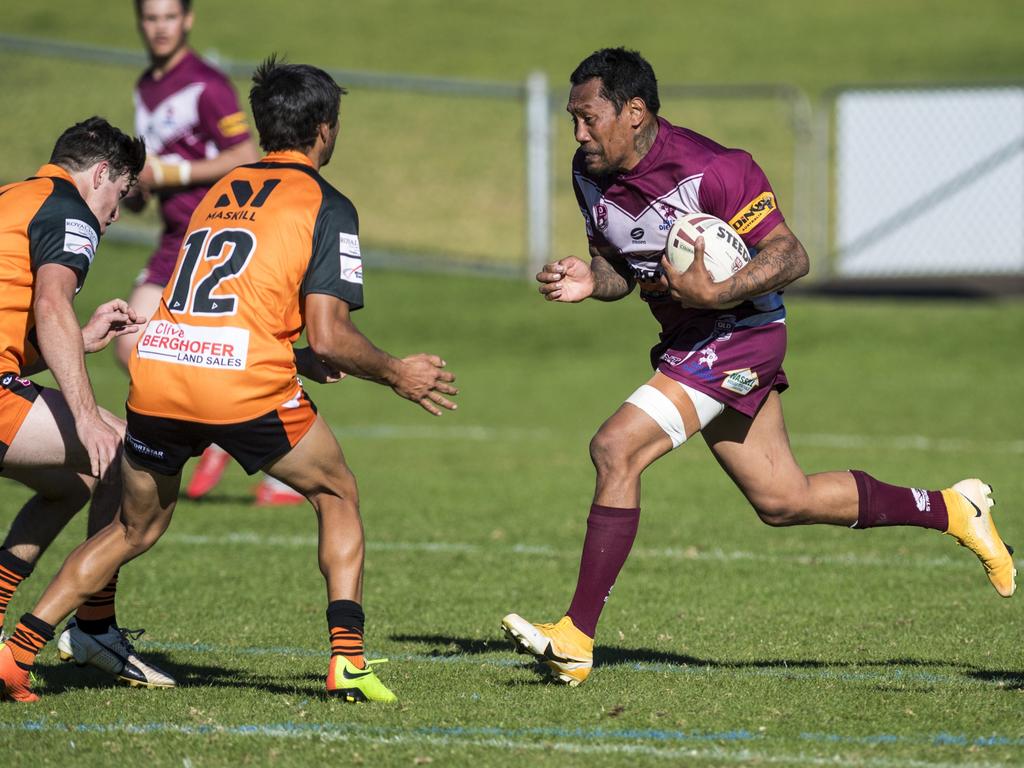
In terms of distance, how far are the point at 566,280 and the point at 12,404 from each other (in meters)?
2.16

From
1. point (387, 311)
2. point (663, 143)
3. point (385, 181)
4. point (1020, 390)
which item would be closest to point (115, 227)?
point (387, 311)

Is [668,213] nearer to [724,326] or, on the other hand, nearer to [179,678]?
[724,326]

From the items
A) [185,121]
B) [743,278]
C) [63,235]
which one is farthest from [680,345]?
[185,121]

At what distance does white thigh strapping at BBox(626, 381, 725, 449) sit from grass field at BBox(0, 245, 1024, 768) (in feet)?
3.13

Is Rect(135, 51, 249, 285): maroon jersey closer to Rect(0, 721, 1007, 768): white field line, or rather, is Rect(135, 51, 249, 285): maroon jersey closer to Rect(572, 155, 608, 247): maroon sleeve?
Rect(572, 155, 608, 247): maroon sleeve

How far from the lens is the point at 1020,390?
48.5ft

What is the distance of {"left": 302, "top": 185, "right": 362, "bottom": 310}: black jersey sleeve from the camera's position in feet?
17.1

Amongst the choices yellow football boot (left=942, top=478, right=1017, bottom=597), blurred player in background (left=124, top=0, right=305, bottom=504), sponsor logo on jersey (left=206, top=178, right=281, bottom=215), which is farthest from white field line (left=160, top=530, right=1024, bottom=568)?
sponsor logo on jersey (left=206, top=178, right=281, bottom=215)

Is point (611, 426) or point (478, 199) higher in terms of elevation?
point (478, 199)

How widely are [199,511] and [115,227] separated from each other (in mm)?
10107

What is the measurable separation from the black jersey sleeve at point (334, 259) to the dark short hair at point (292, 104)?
0.35 m

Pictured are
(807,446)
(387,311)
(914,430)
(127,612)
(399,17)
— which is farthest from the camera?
(399,17)

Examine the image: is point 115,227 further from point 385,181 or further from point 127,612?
point 127,612

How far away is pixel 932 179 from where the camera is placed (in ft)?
65.0
